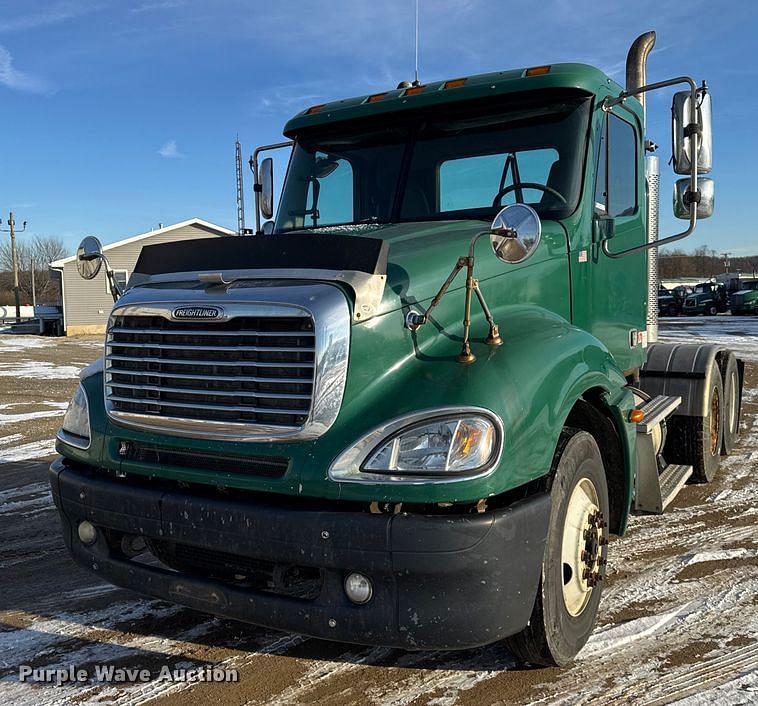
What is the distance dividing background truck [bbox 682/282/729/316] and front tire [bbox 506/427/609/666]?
41.4 m

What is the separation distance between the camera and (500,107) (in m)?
4.11

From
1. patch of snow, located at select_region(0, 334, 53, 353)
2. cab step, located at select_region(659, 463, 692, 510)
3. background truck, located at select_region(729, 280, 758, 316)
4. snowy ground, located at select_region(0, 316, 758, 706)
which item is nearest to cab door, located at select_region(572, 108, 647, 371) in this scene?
cab step, located at select_region(659, 463, 692, 510)

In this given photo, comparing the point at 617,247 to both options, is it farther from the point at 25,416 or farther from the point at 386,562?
the point at 25,416

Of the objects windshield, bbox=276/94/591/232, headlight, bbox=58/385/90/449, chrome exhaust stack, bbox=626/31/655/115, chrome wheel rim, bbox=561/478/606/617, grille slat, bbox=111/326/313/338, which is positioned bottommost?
chrome wheel rim, bbox=561/478/606/617

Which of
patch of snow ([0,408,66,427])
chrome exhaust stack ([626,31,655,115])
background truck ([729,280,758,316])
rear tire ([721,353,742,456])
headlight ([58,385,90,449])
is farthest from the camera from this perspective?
background truck ([729,280,758,316])

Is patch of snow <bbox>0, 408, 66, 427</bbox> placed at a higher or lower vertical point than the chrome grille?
lower

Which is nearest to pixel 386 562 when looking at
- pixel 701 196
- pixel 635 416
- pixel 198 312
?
pixel 198 312

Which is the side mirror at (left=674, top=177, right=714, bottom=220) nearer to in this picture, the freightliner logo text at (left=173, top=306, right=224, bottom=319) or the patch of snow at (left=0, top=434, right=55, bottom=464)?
the freightliner logo text at (left=173, top=306, right=224, bottom=319)

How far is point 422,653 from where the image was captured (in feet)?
Result: 10.8

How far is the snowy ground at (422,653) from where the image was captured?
9.73 ft

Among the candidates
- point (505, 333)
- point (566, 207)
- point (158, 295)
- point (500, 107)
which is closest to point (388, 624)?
point (505, 333)

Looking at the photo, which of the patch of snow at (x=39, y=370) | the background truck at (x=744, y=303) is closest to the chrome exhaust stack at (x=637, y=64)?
the patch of snow at (x=39, y=370)

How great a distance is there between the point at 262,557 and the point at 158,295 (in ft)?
4.00

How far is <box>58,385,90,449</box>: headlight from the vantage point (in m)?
3.31
